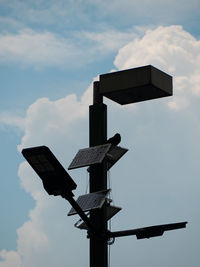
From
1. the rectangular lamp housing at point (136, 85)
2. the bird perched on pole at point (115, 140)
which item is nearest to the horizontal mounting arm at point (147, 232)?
the bird perched on pole at point (115, 140)

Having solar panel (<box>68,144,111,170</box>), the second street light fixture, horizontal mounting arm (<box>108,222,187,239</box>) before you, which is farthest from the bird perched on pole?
horizontal mounting arm (<box>108,222,187,239</box>)

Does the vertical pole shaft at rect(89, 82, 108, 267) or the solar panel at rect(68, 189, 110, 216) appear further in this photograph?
the vertical pole shaft at rect(89, 82, 108, 267)

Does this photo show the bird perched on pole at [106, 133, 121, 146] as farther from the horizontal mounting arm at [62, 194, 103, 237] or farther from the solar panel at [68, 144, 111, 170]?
the horizontal mounting arm at [62, 194, 103, 237]

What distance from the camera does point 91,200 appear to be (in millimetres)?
10023

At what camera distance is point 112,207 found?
10438 millimetres

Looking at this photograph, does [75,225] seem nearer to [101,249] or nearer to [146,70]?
[101,249]

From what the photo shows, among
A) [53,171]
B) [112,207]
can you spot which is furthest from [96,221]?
[53,171]

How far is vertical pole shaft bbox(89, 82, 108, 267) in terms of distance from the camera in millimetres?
10156

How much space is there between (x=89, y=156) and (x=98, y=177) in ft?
1.37

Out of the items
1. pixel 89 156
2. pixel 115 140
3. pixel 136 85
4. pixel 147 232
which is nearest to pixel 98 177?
pixel 89 156

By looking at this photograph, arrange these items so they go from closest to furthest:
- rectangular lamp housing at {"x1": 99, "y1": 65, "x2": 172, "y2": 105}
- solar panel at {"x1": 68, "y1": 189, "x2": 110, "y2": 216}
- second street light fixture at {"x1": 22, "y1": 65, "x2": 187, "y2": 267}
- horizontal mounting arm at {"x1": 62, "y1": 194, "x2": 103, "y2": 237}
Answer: horizontal mounting arm at {"x1": 62, "y1": 194, "x2": 103, "y2": 237}, solar panel at {"x1": 68, "y1": 189, "x2": 110, "y2": 216}, second street light fixture at {"x1": 22, "y1": 65, "x2": 187, "y2": 267}, rectangular lamp housing at {"x1": 99, "y1": 65, "x2": 172, "y2": 105}

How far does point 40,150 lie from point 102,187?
235cm

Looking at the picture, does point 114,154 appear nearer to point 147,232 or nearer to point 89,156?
point 89,156

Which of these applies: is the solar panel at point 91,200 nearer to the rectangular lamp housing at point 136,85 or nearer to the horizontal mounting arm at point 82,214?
the horizontal mounting arm at point 82,214
